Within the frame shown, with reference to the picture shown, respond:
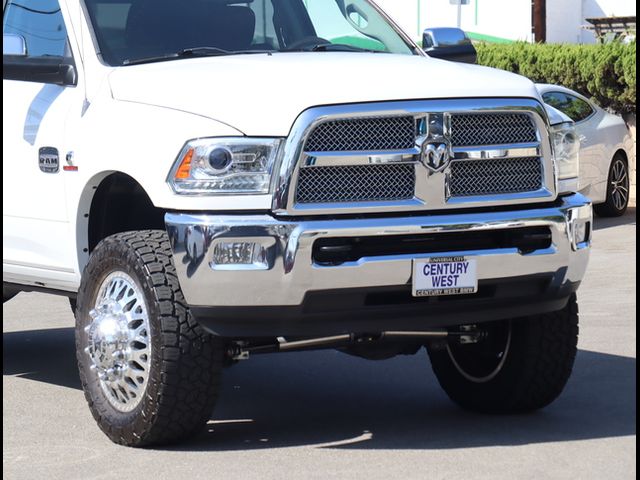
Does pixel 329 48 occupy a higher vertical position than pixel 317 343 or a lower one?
higher

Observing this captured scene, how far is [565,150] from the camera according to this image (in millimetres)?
6941

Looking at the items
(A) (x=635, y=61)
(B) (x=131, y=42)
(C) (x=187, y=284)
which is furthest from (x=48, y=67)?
(A) (x=635, y=61)

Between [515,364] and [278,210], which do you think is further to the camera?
[515,364]

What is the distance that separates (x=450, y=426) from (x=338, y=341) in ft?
2.98

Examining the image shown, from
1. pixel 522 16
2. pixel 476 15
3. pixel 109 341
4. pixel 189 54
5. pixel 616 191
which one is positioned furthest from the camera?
pixel 476 15

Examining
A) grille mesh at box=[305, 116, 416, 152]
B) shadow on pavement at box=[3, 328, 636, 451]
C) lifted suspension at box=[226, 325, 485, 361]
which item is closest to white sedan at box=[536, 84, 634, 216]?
shadow on pavement at box=[3, 328, 636, 451]

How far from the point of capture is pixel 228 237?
615 cm

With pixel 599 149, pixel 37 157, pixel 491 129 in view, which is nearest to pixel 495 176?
pixel 491 129

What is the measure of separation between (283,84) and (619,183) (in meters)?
11.6

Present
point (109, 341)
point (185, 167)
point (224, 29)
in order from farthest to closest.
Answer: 1. point (224, 29)
2. point (109, 341)
3. point (185, 167)

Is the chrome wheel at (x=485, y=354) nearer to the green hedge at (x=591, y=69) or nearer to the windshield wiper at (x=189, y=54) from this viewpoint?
the windshield wiper at (x=189, y=54)

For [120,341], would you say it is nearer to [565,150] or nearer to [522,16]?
[565,150]

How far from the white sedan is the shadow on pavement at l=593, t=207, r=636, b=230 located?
0.07 metres

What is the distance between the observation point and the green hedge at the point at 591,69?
66.9 feet
